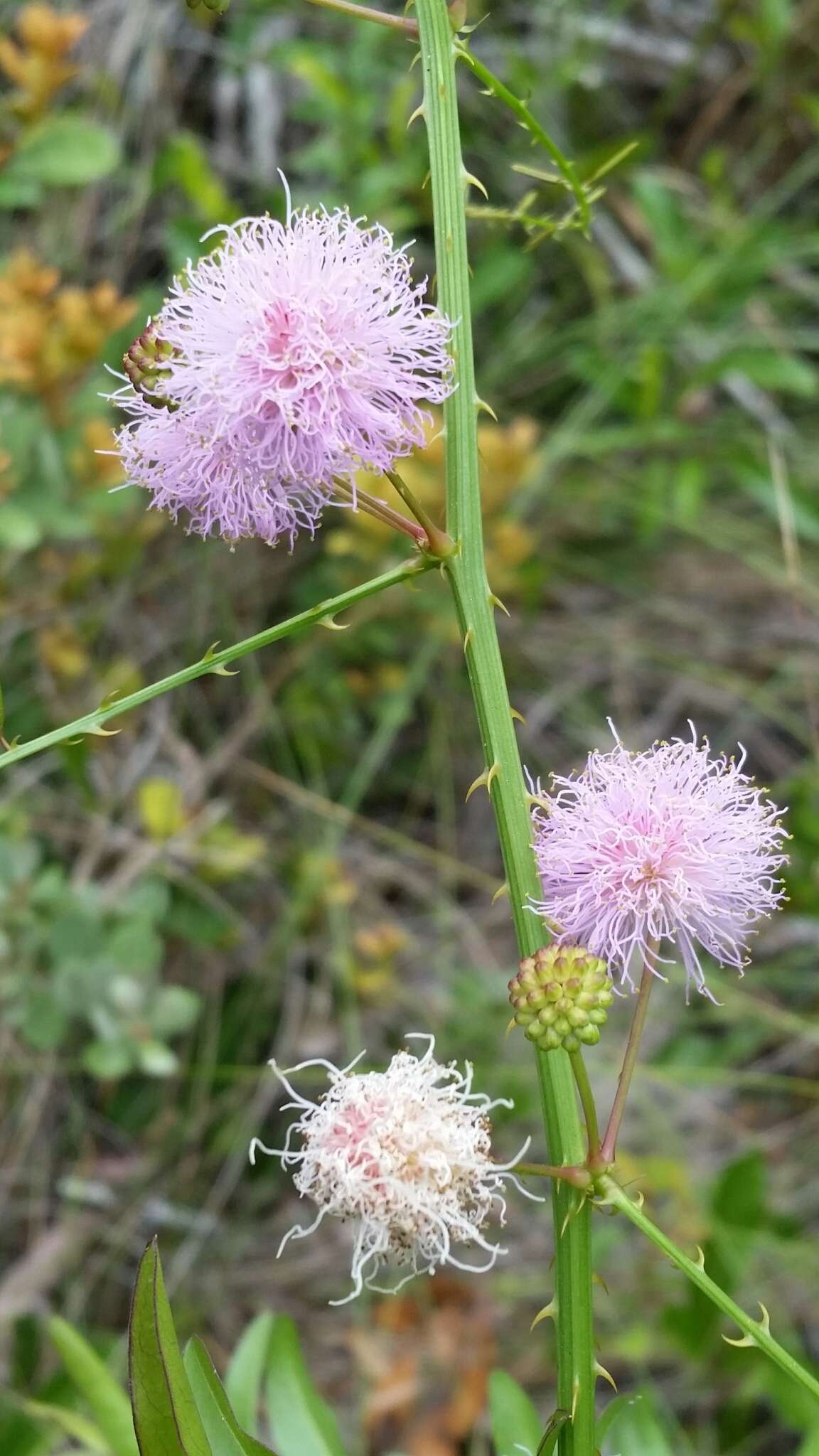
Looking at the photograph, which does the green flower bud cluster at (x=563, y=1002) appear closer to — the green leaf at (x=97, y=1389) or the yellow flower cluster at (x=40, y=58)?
the green leaf at (x=97, y=1389)

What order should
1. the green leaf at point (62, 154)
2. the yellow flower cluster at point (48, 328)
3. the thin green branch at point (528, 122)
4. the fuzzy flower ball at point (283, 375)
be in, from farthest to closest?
the green leaf at point (62, 154) < the yellow flower cluster at point (48, 328) < the thin green branch at point (528, 122) < the fuzzy flower ball at point (283, 375)

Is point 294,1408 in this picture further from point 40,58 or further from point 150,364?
point 40,58

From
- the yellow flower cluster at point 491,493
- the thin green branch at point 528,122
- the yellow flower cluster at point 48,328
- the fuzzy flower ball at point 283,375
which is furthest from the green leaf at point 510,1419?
the yellow flower cluster at point 48,328

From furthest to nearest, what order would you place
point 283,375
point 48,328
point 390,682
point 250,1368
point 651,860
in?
point 390,682
point 48,328
point 250,1368
point 651,860
point 283,375

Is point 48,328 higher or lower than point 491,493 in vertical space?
lower

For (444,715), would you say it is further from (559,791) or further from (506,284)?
(559,791)

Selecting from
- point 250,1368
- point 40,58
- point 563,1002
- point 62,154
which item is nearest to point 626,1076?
point 563,1002

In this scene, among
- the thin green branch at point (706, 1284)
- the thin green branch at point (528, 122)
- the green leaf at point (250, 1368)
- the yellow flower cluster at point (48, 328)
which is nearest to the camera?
the thin green branch at point (706, 1284)

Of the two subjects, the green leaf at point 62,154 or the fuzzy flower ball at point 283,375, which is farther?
the green leaf at point 62,154

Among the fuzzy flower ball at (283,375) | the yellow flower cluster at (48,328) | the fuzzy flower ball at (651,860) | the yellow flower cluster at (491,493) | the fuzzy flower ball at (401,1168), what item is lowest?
the fuzzy flower ball at (401,1168)
